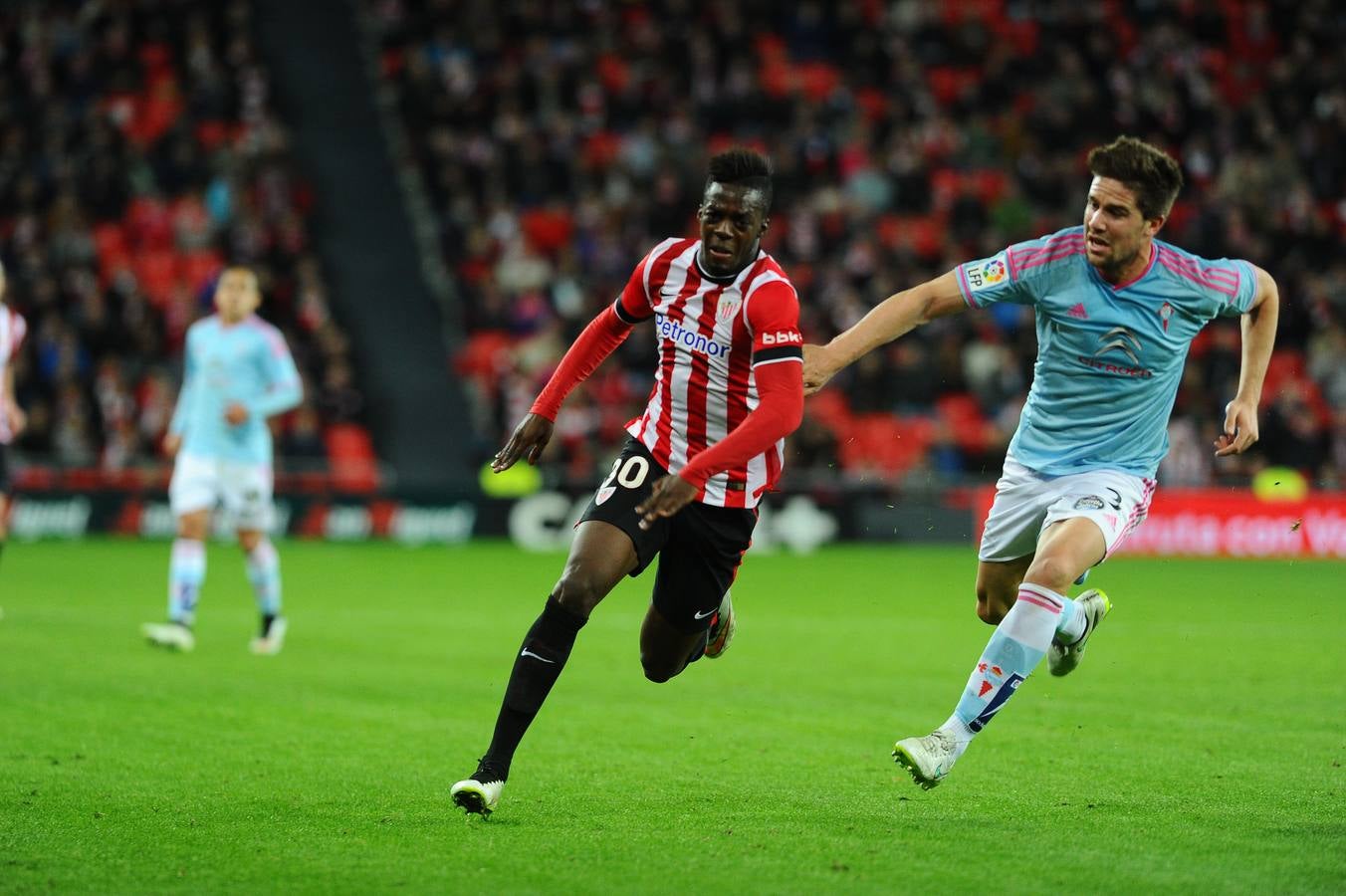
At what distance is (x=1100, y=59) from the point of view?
26438mm

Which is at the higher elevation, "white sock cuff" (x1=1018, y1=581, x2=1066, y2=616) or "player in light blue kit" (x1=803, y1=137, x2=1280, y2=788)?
"player in light blue kit" (x1=803, y1=137, x2=1280, y2=788)

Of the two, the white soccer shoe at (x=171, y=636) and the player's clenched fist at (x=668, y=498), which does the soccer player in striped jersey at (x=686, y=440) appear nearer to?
the player's clenched fist at (x=668, y=498)

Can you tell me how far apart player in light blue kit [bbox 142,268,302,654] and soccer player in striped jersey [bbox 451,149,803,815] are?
511cm

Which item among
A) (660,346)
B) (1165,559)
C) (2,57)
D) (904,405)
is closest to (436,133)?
(2,57)

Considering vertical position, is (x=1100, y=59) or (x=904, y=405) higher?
(x=1100, y=59)

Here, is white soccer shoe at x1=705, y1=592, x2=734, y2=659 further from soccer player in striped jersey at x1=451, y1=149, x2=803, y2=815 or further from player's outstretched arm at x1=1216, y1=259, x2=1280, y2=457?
player's outstretched arm at x1=1216, y1=259, x2=1280, y2=457

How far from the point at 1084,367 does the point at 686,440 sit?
1.57 metres

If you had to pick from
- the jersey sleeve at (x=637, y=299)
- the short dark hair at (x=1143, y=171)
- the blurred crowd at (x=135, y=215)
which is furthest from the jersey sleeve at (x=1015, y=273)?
the blurred crowd at (x=135, y=215)

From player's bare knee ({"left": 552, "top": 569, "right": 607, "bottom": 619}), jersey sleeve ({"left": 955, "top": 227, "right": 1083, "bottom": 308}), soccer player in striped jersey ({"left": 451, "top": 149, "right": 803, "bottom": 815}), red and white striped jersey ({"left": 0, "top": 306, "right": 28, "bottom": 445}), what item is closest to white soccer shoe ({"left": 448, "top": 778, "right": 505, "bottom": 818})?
soccer player in striped jersey ({"left": 451, "top": 149, "right": 803, "bottom": 815})

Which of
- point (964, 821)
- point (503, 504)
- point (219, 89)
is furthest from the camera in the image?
point (219, 89)

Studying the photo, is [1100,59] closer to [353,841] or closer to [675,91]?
[675,91]

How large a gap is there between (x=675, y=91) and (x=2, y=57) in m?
9.94

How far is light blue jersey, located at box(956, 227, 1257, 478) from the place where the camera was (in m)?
6.65

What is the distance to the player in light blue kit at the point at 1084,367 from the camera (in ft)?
20.8
